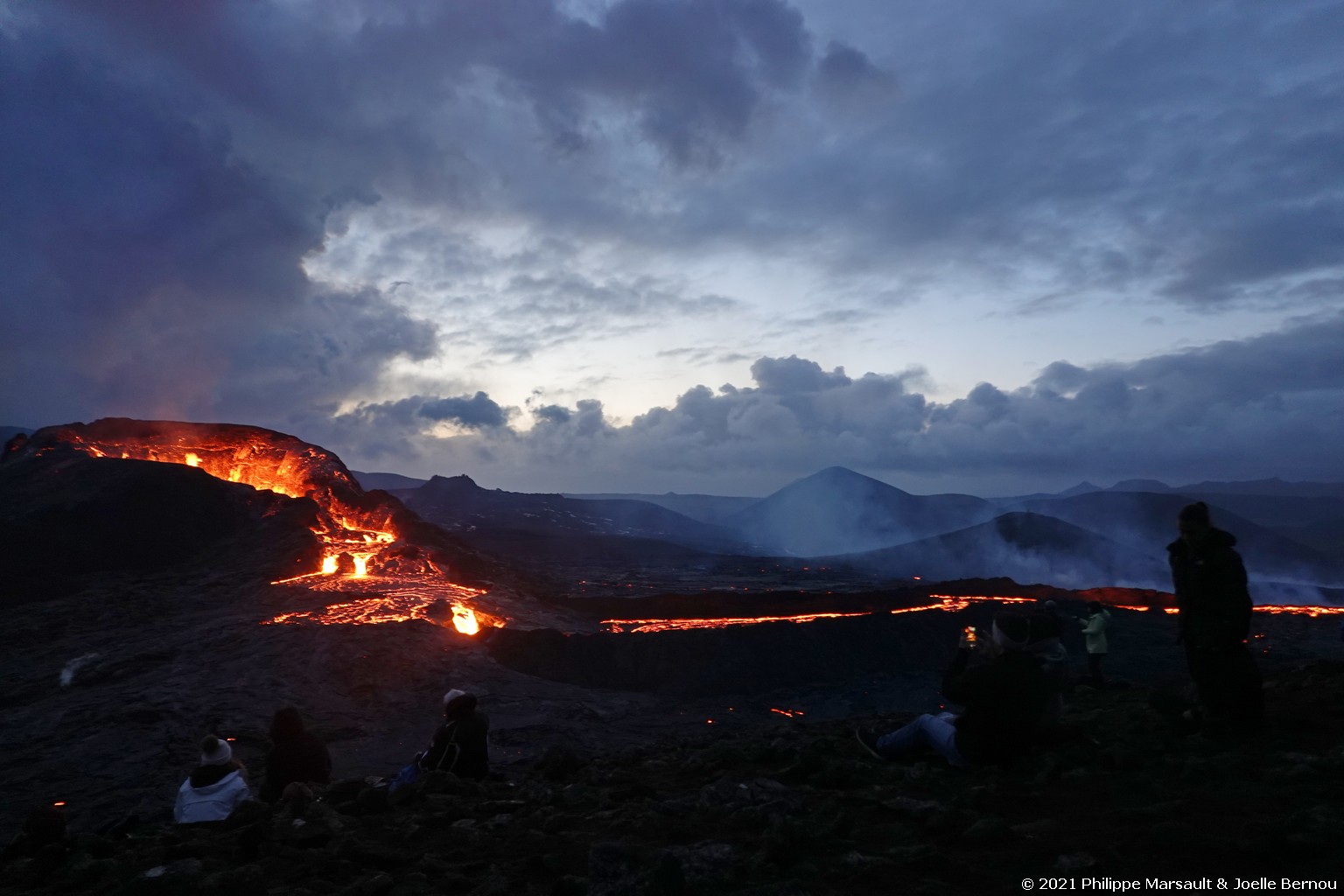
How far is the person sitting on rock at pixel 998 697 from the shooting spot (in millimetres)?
6297

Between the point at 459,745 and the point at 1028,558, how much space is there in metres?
66.5

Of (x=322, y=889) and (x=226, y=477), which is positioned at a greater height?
(x=226, y=477)

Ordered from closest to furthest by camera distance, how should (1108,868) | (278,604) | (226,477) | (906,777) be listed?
1. (1108,868)
2. (906,777)
3. (278,604)
4. (226,477)

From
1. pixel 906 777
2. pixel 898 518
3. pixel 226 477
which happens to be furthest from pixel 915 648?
pixel 898 518

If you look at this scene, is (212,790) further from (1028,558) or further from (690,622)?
(1028,558)

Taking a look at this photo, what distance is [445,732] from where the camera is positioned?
8.45 meters

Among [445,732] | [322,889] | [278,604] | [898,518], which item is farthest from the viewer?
[898,518]

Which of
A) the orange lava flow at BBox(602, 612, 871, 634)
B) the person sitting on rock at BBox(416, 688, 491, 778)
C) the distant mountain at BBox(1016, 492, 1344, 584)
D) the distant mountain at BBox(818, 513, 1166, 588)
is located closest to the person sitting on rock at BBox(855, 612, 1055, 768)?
the person sitting on rock at BBox(416, 688, 491, 778)

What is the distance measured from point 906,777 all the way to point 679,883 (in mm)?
3157

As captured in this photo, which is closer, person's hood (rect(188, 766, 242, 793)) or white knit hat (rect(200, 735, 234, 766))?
person's hood (rect(188, 766, 242, 793))

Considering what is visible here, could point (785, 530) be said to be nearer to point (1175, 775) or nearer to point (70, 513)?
point (70, 513)

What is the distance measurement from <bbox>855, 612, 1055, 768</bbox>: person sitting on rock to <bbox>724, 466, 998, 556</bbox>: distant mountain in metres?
118

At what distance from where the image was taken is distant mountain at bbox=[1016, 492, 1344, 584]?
218ft

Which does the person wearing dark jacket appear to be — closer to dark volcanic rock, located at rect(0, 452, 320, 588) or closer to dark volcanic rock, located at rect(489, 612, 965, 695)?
dark volcanic rock, located at rect(489, 612, 965, 695)
